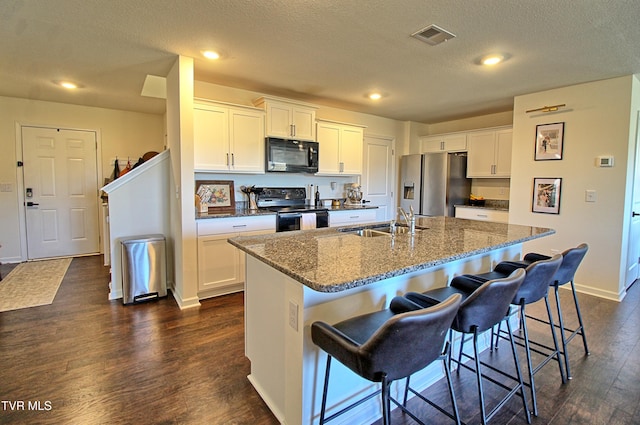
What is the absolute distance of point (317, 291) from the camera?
130 cm

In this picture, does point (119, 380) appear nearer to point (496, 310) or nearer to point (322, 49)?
point (496, 310)

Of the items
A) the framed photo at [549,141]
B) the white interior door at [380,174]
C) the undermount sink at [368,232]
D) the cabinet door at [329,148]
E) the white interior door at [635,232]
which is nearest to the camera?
the undermount sink at [368,232]

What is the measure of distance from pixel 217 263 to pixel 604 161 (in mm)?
4382

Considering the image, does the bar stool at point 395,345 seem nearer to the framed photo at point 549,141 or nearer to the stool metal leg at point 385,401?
the stool metal leg at point 385,401

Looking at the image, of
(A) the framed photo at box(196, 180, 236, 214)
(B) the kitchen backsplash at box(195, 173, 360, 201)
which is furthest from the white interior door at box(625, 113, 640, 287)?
(A) the framed photo at box(196, 180, 236, 214)

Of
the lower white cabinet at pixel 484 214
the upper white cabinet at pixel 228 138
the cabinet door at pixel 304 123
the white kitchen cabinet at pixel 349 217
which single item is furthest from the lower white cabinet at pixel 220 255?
the lower white cabinet at pixel 484 214

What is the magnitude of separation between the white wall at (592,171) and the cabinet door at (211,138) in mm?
3820

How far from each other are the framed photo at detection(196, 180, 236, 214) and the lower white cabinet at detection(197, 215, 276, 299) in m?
0.47

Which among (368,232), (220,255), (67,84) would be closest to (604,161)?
(368,232)

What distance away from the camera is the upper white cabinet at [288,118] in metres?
3.96

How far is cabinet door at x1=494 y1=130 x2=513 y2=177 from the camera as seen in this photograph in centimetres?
469

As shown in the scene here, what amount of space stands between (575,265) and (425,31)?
2011 millimetres

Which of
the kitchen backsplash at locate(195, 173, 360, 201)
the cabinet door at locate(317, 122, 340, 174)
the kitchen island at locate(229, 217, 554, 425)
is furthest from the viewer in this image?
the cabinet door at locate(317, 122, 340, 174)

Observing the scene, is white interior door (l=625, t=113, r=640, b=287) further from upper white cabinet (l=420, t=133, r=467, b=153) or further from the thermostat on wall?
upper white cabinet (l=420, t=133, r=467, b=153)
